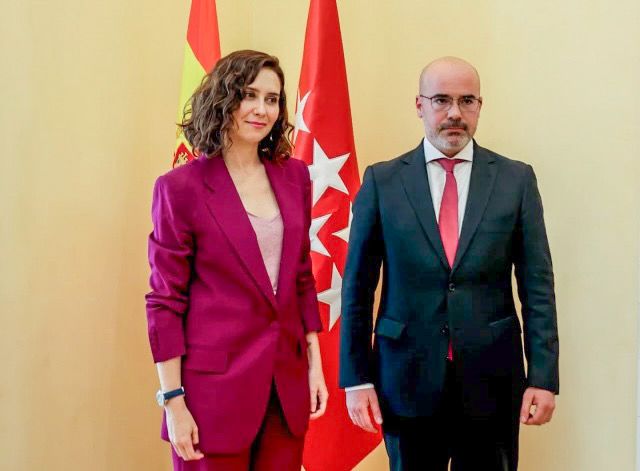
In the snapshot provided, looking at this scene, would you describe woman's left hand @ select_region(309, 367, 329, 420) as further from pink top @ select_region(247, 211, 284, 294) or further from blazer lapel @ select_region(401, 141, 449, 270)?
blazer lapel @ select_region(401, 141, 449, 270)

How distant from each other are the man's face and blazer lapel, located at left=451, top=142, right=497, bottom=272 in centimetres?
6

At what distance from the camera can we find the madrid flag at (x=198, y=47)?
2.74m

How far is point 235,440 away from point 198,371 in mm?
166

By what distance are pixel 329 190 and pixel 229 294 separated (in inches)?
40.8

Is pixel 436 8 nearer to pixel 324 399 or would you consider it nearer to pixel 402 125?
pixel 402 125

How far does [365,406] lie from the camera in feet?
6.17

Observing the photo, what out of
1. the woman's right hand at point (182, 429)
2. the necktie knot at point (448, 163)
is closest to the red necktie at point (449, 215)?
the necktie knot at point (448, 163)

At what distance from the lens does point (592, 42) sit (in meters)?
2.31

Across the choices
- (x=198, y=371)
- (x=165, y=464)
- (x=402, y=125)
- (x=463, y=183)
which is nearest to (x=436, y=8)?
(x=402, y=125)

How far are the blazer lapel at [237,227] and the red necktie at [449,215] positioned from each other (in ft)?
1.59

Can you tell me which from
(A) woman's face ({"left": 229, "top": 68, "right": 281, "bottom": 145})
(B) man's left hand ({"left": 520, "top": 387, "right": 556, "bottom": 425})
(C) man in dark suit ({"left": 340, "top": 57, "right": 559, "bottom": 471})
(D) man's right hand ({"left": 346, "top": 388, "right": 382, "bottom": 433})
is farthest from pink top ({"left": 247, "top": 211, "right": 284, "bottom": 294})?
(B) man's left hand ({"left": 520, "top": 387, "right": 556, "bottom": 425})

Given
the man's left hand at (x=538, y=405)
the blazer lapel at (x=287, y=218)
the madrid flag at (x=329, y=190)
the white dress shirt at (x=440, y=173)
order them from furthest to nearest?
the madrid flag at (x=329, y=190) → the white dress shirt at (x=440, y=173) → the man's left hand at (x=538, y=405) → the blazer lapel at (x=287, y=218)

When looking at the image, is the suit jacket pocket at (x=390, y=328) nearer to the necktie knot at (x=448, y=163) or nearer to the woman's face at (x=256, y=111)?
the necktie knot at (x=448, y=163)

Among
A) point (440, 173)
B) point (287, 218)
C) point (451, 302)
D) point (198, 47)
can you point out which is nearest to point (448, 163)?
point (440, 173)
